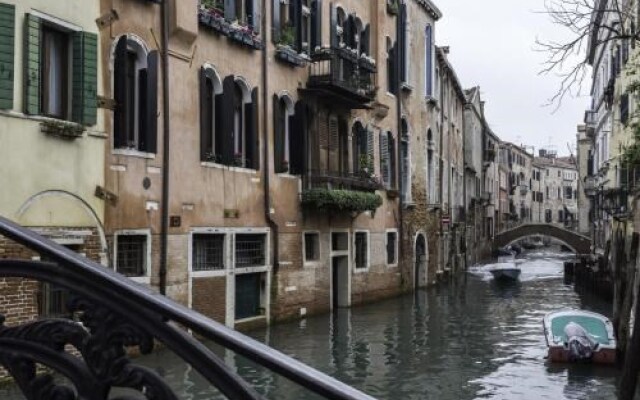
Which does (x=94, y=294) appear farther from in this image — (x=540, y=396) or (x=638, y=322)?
(x=540, y=396)

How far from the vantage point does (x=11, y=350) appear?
1.83 metres

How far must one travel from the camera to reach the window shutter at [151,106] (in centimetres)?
1150

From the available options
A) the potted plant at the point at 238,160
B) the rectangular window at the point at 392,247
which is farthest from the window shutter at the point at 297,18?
the rectangular window at the point at 392,247

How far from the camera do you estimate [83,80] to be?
10.0 metres

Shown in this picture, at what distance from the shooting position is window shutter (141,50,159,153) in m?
11.5

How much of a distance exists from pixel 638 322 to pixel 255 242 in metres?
9.10

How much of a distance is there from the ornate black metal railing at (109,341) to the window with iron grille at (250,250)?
12.3m

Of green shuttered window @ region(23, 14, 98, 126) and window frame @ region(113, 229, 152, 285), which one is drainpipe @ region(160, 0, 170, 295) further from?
green shuttered window @ region(23, 14, 98, 126)

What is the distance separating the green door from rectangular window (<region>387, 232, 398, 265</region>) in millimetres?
7840

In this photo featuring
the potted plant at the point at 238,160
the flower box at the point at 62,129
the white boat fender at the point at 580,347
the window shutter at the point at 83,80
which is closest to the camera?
the flower box at the point at 62,129

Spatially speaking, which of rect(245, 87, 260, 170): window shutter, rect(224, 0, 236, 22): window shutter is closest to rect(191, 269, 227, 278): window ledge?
rect(245, 87, 260, 170): window shutter

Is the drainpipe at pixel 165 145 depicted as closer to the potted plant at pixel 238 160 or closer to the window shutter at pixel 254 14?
the potted plant at pixel 238 160

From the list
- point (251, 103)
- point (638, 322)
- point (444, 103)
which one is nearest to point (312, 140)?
point (251, 103)

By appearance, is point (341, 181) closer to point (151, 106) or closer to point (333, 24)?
point (333, 24)
